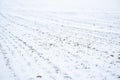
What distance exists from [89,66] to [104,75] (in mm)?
847

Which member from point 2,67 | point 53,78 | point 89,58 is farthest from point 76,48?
point 2,67

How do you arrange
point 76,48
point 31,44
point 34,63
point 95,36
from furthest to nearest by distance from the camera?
point 95,36 < point 31,44 < point 76,48 < point 34,63

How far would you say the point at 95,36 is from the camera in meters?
10.1

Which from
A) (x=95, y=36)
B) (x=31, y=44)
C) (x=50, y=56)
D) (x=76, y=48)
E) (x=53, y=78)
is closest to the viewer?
(x=53, y=78)

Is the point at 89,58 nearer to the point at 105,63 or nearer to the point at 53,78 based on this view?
the point at 105,63

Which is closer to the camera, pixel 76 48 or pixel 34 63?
pixel 34 63

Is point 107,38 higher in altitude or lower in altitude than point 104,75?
higher

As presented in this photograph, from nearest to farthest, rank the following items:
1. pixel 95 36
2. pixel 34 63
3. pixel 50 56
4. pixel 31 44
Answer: pixel 34 63, pixel 50 56, pixel 31 44, pixel 95 36

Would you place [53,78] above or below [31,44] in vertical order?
below

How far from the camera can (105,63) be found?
6254 millimetres

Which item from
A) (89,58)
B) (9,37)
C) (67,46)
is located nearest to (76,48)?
(67,46)

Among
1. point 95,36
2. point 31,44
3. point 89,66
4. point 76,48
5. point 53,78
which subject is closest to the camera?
point 53,78

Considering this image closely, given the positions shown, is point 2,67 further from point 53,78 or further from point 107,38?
point 107,38

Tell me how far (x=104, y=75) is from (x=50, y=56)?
9.36 ft
